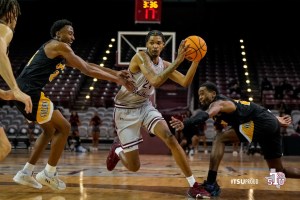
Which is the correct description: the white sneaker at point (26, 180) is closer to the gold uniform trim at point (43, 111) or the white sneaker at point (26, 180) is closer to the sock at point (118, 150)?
the gold uniform trim at point (43, 111)

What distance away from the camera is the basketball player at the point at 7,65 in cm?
312

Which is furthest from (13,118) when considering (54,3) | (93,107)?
(54,3)

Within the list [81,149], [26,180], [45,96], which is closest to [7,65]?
[45,96]

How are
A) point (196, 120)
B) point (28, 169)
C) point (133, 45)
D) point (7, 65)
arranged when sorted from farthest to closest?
point (133, 45) → point (28, 169) → point (196, 120) → point (7, 65)

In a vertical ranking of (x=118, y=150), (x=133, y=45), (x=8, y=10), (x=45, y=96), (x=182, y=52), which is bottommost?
(x=118, y=150)

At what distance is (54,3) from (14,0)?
22.8 metres

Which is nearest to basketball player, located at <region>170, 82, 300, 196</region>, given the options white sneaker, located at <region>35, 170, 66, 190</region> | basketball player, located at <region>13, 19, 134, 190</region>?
basketball player, located at <region>13, 19, 134, 190</region>

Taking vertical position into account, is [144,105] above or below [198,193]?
above

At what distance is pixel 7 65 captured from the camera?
314 centimetres

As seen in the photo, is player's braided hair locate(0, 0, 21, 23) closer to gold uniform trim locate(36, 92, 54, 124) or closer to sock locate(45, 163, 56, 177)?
gold uniform trim locate(36, 92, 54, 124)

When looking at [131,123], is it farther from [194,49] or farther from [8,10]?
[8,10]

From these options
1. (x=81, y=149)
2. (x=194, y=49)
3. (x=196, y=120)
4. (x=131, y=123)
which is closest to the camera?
(x=196, y=120)

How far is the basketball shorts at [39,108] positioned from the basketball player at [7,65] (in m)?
1.43

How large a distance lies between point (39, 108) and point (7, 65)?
1.72 metres
